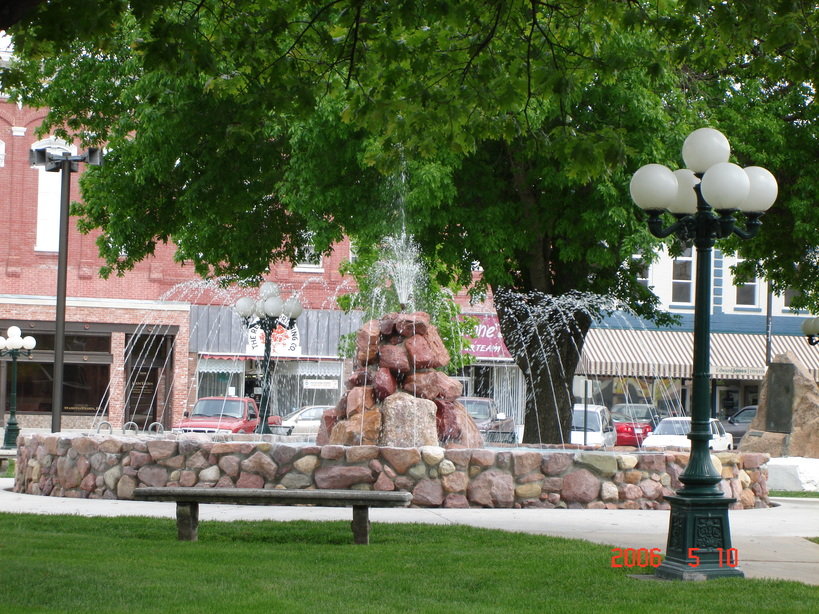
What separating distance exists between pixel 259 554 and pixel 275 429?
2028 cm

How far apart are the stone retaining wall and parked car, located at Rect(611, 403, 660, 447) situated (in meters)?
15.5

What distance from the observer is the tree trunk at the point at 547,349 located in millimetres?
19547

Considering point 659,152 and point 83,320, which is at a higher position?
point 659,152

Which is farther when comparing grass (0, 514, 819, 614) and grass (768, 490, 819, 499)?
grass (768, 490, 819, 499)

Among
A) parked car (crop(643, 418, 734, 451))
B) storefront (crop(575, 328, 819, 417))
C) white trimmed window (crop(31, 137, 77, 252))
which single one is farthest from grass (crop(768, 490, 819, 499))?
white trimmed window (crop(31, 137, 77, 252))

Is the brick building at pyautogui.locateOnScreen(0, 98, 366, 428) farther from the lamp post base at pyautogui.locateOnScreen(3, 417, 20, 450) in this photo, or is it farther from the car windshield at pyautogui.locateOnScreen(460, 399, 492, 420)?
the car windshield at pyautogui.locateOnScreen(460, 399, 492, 420)

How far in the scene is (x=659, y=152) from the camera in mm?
17094

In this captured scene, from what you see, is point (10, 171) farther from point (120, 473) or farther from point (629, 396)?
point (120, 473)

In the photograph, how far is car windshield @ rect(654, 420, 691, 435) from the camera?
31.6 metres

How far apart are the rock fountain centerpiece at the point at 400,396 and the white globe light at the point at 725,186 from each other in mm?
6770

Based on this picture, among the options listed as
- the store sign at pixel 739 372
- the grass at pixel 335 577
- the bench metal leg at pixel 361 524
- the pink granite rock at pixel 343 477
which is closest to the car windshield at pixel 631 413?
the store sign at pixel 739 372

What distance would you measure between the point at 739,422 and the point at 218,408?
16.3 metres

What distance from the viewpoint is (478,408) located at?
1132 inches

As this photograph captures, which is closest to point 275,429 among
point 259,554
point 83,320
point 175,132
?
point 83,320
